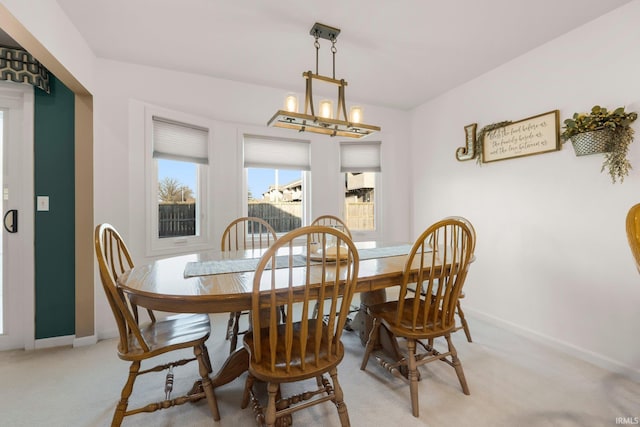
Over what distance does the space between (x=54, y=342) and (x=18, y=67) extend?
2.09m

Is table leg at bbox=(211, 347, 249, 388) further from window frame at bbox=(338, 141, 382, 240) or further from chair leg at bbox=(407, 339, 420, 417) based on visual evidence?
window frame at bbox=(338, 141, 382, 240)

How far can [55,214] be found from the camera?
7.47ft

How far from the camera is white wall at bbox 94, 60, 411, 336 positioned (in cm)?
240

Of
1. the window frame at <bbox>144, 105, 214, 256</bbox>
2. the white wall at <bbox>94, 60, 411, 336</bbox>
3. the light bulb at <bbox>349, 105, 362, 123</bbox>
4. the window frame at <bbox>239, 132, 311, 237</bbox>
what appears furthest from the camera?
the window frame at <bbox>239, 132, 311, 237</bbox>

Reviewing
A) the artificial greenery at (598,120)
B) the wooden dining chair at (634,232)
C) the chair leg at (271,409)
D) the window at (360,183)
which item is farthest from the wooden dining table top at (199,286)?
the window at (360,183)

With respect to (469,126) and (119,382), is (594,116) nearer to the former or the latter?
(469,126)

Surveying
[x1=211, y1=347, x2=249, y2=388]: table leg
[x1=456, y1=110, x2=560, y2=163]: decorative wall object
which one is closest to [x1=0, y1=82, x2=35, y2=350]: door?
[x1=211, y1=347, x2=249, y2=388]: table leg

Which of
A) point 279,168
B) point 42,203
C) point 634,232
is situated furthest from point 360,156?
point 42,203

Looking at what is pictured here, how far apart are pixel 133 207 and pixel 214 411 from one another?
1838 millimetres

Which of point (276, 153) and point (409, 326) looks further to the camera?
point (276, 153)

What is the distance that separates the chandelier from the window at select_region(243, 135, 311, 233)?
1.25 meters

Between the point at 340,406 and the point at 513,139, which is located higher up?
the point at 513,139

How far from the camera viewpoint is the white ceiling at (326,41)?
6.16ft

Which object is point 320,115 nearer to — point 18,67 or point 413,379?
point 413,379
